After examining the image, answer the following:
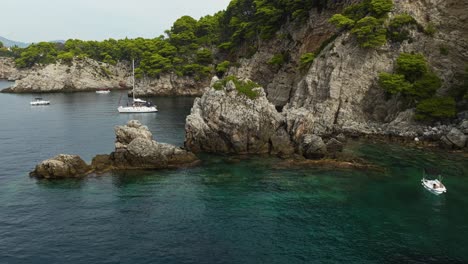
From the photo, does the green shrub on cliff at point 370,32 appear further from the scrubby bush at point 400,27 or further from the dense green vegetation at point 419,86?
the dense green vegetation at point 419,86

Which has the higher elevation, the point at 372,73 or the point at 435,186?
the point at 372,73

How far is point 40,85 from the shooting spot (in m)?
170

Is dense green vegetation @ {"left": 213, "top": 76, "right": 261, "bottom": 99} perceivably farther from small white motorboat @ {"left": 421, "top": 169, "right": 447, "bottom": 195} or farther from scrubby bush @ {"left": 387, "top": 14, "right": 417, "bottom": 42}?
scrubby bush @ {"left": 387, "top": 14, "right": 417, "bottom": 42}

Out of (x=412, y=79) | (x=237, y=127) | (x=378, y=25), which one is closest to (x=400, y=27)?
(x=378, y=25)

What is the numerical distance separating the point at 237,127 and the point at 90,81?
137466mm

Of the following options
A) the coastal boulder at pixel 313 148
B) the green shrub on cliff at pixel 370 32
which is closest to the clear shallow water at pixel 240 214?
the coastal boulder at pixel 313 148

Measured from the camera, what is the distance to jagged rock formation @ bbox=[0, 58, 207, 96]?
156 metres

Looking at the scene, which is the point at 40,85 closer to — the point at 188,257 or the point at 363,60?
the point at 363,60

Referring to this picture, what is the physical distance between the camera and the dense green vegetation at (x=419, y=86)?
68500mm

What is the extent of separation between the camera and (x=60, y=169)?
1982 inches

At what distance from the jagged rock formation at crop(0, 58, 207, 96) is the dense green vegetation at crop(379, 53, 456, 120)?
301 ft

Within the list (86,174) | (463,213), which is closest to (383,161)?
(463,213)

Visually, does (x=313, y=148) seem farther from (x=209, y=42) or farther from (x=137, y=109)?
(x=209, y=42)

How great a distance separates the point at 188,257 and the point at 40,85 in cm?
16309
